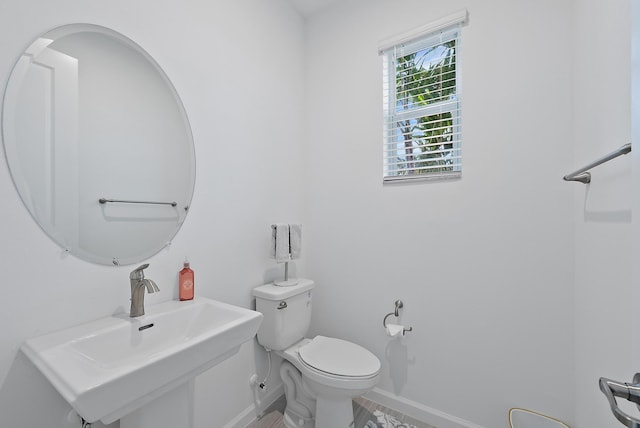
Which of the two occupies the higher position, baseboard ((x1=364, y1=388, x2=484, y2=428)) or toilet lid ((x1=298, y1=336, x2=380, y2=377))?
toilet lid ((x1=298, y1=336, x2=380, y2=377))

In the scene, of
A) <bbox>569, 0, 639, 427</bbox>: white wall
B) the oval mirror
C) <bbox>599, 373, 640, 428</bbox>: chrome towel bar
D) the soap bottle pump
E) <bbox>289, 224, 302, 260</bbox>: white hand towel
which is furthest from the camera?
<bbox>289, 224, 302, 260</bbox>: white hand towel

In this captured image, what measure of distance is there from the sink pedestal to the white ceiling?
2446mm

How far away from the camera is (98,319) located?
3.38 feet

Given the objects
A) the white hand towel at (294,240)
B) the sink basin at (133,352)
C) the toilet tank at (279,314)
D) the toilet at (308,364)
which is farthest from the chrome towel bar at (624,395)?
the white hand towel at (294,240)

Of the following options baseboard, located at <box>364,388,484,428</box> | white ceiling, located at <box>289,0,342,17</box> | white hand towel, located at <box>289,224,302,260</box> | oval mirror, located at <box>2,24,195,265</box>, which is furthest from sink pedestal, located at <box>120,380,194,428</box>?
white ceiling, located at <box>289,0,342,17</box>

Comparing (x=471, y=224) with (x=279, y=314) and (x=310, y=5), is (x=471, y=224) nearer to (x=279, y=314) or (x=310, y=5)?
(x=279, y=314)

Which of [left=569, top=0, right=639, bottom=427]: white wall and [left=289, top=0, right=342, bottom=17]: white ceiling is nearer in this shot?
[left=569, top=0, right=639, bottom=427]: white wall

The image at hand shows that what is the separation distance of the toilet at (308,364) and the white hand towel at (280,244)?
0.62ft

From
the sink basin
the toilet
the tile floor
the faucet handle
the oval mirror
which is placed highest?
the oval mirror

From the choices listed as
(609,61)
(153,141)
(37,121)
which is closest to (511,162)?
(609,61)

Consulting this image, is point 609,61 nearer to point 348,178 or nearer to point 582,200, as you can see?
point 582,200

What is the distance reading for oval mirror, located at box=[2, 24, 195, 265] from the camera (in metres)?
0.91

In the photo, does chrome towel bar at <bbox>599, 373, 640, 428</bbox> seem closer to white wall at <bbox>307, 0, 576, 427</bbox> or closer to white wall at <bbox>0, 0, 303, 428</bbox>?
white wall at <bbox>307, 0, 576, 427</bbox>

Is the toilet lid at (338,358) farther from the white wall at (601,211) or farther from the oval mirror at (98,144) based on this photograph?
the oval mirror at (98,144)
